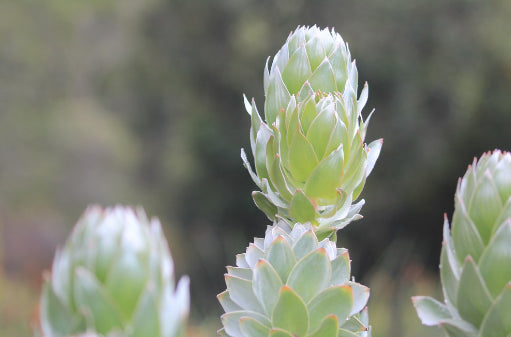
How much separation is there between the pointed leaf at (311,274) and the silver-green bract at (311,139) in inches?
3.2

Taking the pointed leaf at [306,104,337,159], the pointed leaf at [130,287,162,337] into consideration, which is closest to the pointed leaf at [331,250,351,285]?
the pointed leaf at [306,104,337,159]

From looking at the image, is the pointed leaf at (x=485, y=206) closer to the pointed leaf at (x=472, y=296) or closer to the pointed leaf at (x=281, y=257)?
the pointed leaf at (x=472, y=296)

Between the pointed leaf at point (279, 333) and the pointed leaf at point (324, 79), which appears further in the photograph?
the pointed leaf at point (324, 79)

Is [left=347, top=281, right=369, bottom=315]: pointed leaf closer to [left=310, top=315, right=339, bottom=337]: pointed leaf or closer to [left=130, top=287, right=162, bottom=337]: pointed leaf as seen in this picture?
[left=310, top=315, right=339, bottom=337]: pointed leaf

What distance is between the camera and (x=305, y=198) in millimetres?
515

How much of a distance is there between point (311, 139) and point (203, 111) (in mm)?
7256

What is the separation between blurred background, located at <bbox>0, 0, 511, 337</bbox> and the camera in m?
6.15

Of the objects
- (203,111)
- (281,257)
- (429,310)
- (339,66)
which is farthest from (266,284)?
(203,111)

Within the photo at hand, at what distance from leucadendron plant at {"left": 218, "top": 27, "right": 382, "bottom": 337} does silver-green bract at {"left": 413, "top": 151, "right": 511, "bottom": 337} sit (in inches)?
2.6

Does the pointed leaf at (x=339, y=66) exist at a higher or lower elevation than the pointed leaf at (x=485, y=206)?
higher

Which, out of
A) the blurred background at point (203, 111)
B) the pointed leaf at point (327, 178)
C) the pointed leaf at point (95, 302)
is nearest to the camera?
the pointed leaf at point (95, 302)

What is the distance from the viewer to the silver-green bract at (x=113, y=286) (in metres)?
0.28

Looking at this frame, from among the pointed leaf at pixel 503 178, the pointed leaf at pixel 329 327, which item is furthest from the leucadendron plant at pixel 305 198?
the pointed leaf at pixel 503 178

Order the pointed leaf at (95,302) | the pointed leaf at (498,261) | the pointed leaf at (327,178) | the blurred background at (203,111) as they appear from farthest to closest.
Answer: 1. the blurred background at (203,111)
2. the pointed leaf at (327,178)
3. the pointed leaf at (498,261)
4. the pointed leaf at (95,302)
